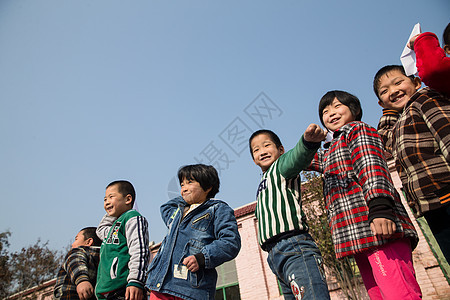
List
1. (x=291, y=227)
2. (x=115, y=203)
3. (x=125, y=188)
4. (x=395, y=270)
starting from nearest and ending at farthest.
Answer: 1. (x=395, y=270)
2. (x=291, y=227)
3. (x=115, y=203)
4. (x=125, y=188)

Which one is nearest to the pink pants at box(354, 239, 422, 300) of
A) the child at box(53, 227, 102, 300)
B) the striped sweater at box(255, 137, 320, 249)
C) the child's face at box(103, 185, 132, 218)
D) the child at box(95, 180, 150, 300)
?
the striped sweater at box(255, 137, 320, 249)

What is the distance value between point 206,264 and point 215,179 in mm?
990

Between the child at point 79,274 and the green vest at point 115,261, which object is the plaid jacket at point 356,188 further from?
the child at point 79,274

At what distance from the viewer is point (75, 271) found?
3.15 m

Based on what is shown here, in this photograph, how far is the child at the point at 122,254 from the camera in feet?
8.27

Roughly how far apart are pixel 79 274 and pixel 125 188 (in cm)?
103

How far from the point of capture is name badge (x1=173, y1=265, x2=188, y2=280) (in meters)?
2.13

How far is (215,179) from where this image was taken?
294 cm

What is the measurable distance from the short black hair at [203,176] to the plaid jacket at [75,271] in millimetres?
1521

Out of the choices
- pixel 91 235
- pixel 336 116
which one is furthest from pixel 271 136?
pixel 91 235

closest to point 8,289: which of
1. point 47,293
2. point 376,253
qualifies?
point 47,293

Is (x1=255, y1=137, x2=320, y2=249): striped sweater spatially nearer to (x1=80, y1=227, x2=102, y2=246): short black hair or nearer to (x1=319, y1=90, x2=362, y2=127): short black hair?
(x1=319, y1=90, x2=362, y2=127): short black hair

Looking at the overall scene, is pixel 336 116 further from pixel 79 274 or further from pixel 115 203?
pixel 79 274

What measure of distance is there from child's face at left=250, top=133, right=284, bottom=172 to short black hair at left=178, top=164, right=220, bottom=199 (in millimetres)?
497
